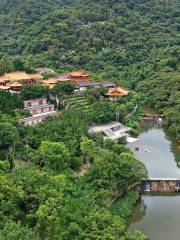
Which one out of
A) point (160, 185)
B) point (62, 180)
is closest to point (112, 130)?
point (160, 185)

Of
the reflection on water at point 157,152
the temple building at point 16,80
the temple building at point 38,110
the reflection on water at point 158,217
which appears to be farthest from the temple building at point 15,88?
the reflection on water at point 158,217

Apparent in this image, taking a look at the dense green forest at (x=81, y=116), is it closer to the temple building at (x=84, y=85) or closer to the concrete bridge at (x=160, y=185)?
the concrete bridge at (x=160, y=185)

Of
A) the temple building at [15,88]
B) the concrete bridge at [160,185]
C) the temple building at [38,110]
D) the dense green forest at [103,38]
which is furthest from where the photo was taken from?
the dense green forest at [103,38]

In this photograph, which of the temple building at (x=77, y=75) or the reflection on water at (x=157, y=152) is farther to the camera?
the temple building at (x=77, y=75)

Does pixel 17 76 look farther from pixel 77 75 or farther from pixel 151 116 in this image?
pixel 151 116

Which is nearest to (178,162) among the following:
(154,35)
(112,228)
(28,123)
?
(28,123)

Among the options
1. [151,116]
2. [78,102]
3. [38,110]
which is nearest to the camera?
[38,110]

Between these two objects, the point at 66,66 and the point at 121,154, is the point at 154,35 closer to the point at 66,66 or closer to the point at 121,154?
the point at 66,66
